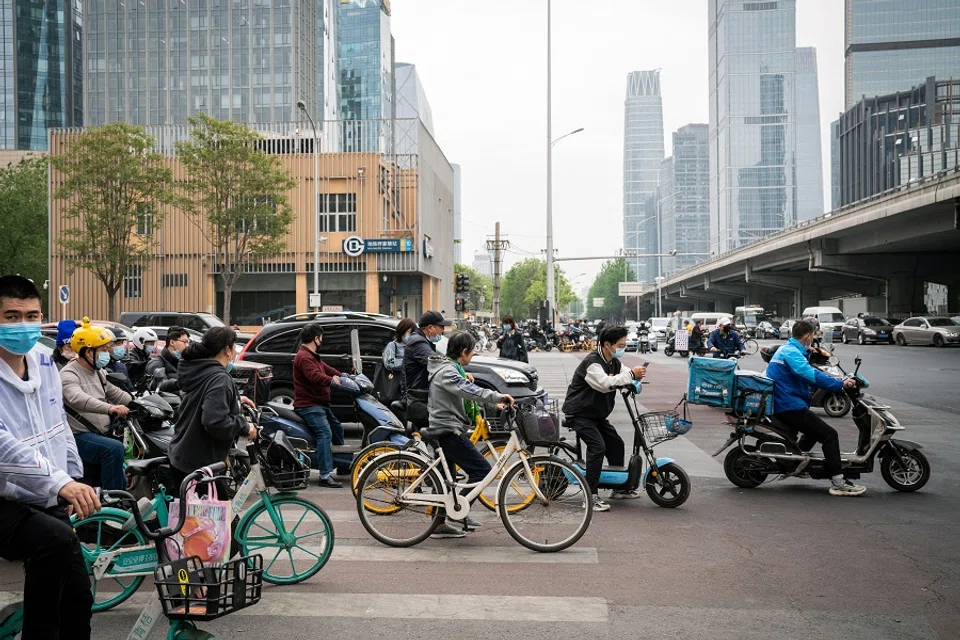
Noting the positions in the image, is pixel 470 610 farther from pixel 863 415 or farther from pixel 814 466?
pixel 863 415

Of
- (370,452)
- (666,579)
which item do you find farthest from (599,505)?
(370,452)

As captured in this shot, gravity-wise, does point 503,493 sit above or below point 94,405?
below

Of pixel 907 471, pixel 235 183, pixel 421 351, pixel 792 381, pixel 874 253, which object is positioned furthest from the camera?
pixel 874 253

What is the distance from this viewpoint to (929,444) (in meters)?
11.6

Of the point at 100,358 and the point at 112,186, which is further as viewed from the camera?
the point at 112,186

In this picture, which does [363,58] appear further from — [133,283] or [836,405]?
[836,405]

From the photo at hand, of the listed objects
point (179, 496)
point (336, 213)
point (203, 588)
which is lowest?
point (203, 588)

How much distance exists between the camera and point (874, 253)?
51.9 meters

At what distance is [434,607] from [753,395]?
4.94 m

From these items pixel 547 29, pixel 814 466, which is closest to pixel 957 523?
pixel 814 466

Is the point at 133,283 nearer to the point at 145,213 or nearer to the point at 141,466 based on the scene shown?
the point at 145,213

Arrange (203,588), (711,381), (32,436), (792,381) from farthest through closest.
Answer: (711,381) → (792,381) → (203,588) → (32,436)

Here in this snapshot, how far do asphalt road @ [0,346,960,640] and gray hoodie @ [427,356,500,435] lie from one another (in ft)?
3.16

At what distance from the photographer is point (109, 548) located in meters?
4.83
